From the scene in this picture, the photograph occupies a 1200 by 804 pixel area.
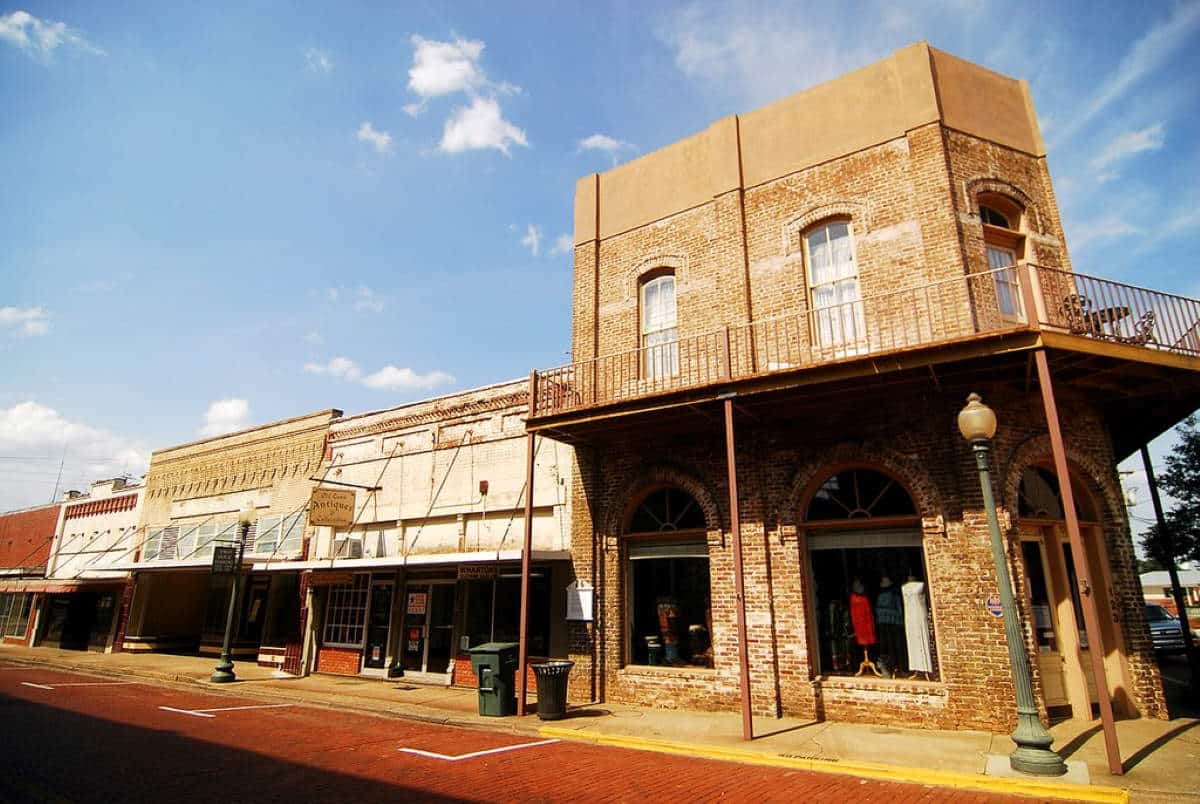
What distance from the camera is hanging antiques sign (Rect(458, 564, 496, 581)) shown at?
13.6m

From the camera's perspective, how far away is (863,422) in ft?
34.1

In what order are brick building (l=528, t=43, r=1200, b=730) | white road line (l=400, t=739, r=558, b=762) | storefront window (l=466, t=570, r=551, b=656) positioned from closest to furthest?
white road line (l=400, t=739, r=558, b=762), brick building (l=528, t=43, r=1200, b=730), storefront window (l=466, t=570, r=551, b=656)

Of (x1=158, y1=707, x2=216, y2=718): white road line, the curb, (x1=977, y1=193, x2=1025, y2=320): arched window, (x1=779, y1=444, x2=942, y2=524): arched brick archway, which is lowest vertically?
(x1=158, y1=707, x2=216, y2=718): white road line

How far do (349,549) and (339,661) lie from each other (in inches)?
105

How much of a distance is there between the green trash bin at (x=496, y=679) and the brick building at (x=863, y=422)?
5.31 feet

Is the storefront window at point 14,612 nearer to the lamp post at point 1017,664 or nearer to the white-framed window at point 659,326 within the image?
the white-framed window at point 659,326

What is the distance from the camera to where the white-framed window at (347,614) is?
16406 mm

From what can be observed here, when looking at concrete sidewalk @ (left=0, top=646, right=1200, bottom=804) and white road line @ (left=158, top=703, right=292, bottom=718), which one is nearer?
concrete sidewalk @ (left=0, top=646, right=1200, bottom=804)

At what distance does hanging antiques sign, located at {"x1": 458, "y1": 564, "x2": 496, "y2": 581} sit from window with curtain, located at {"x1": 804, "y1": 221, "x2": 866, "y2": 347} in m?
7.79

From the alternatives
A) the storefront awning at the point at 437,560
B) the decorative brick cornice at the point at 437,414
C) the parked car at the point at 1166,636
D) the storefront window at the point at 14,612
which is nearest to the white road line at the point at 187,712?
the storefront awning at the point at 437,560

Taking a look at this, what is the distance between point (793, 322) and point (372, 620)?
11857 mm

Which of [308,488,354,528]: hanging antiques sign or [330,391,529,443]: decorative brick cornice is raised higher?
[330,391,529,443]: decorative brick cornice

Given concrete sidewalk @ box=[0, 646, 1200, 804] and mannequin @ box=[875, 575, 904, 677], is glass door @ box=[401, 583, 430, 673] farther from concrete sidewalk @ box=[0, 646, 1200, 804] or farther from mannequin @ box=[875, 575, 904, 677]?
mannequin @ box=[875, 575, 904, 677]

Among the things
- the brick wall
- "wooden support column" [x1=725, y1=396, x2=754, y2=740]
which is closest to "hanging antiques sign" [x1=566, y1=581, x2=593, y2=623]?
"wooden support column" [x1=725, y1=396, x2=754, y2=740]
